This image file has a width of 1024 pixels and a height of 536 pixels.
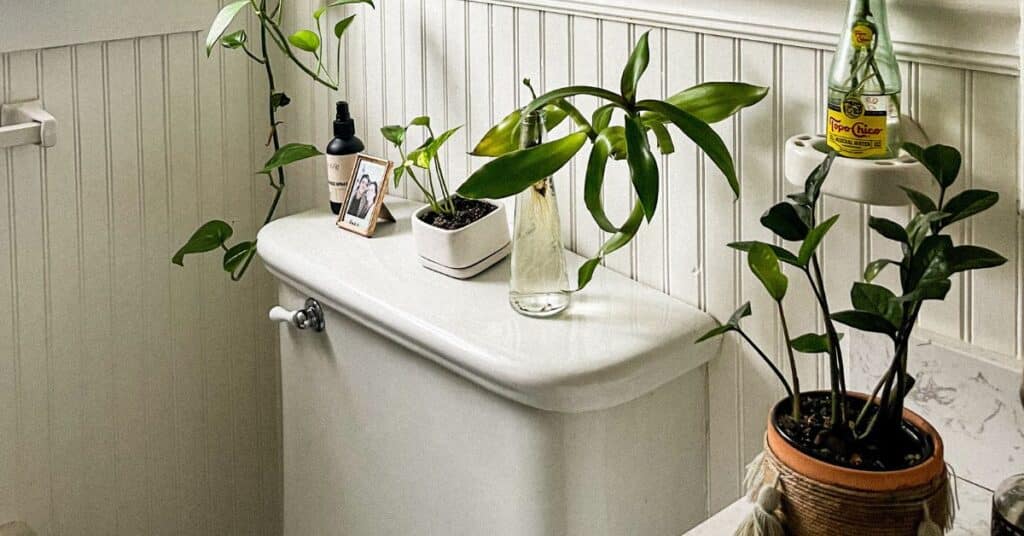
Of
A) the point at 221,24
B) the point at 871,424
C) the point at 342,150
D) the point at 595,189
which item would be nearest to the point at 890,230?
the point at 871,424

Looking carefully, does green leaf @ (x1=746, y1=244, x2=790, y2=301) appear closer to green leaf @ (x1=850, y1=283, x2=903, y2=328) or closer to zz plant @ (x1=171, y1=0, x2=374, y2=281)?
green leaf @ (x1=850, y1=283, x2=903, y2=328)

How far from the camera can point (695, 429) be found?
3.69 ft

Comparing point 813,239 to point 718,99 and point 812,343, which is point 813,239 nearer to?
point 812,343

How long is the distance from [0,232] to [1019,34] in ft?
3.81

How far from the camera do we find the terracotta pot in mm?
750

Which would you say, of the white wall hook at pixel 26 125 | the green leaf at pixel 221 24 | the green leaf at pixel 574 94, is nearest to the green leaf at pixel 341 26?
the green leaf at pixel 221 24

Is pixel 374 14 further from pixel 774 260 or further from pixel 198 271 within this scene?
pixel 774 260

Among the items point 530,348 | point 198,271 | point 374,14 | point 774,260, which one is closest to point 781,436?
point 774,260

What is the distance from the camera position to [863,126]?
0.85 meters

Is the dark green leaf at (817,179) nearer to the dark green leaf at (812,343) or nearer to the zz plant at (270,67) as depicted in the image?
the dark green leaf at (812,343)

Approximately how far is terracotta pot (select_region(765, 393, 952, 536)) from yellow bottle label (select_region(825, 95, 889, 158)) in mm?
217

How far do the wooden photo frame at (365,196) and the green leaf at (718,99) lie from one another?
16.9 inches

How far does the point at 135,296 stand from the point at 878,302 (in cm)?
109

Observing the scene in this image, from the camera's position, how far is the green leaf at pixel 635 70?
3.16 feet
